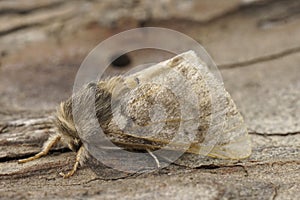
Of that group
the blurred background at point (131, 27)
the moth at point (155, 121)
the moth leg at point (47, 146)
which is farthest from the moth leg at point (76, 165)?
the blurred background at point (131, 27)

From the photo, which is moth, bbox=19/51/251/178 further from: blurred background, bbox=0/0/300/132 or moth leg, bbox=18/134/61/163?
blurred background, bbox=0/0/300/132

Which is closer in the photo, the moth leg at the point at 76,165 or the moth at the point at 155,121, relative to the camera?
the moth leg at the point at 76,165

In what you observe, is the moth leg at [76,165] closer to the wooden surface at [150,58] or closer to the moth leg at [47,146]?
the wooden surface at [150,58]

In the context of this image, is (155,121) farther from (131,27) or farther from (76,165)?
(131,27)

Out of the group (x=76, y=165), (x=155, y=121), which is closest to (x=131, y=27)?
(x=155, y=121)

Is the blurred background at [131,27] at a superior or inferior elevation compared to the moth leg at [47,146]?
superior

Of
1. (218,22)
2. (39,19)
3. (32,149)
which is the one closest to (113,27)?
(39,19)

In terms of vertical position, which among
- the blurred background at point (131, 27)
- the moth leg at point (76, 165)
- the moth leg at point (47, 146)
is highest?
the blurred background at point (131, 27)

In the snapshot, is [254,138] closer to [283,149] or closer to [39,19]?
[283,149]
